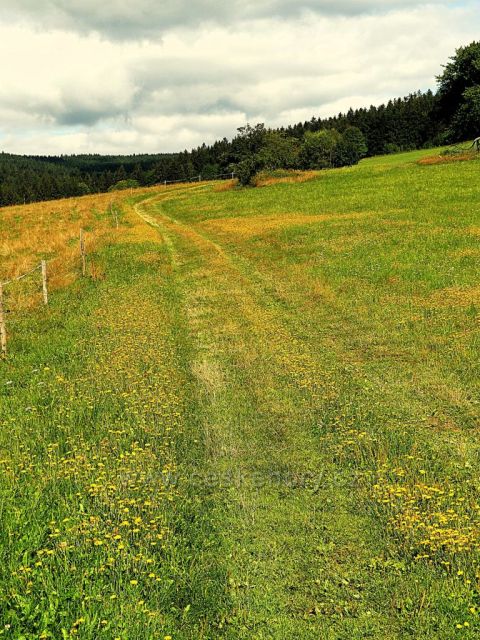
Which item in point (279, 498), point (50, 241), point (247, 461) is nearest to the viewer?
point (279, 498)

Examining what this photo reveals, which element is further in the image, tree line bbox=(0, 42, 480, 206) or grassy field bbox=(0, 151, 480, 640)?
tree line bbox=(0, 42, 480, 206)

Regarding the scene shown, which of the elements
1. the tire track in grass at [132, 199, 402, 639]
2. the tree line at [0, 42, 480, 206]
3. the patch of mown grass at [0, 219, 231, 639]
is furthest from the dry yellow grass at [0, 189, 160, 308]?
the tree line at [0, 42, 480, 206]

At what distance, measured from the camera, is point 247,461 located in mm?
8633

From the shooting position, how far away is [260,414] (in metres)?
10.4

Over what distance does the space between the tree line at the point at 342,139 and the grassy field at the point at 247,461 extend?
54.2 meters

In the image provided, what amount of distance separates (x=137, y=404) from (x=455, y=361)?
309 inches

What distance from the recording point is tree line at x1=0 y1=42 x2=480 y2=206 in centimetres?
6994

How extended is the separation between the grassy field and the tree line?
54164 mm

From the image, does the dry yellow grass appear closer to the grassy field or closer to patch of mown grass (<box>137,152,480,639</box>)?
the grassy field

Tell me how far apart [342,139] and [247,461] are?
143655 mm

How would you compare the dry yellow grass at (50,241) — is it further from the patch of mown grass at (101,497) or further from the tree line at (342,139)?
the tree line at (342,139)

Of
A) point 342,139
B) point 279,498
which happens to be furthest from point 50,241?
point 342,139

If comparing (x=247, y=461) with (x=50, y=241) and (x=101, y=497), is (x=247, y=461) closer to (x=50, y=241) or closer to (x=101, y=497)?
(x=101, y=497)

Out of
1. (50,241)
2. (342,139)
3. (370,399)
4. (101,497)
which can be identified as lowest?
(370,399)
